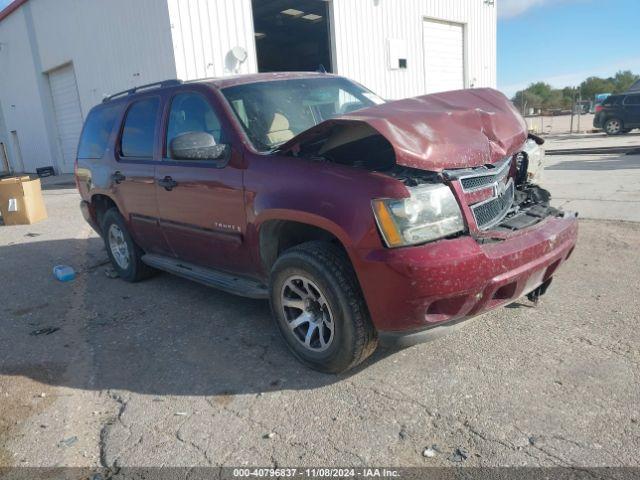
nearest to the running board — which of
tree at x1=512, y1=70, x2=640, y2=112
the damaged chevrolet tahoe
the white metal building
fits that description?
the damaged chevrolet tahoe

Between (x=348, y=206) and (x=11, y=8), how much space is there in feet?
69.2

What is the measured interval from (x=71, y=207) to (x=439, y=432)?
422 inches

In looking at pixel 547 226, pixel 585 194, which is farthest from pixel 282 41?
pixel 547 226

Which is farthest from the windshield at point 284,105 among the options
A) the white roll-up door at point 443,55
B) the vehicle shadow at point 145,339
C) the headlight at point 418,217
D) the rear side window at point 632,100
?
the rear side window at point 632,100

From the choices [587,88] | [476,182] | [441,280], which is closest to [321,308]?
[441,280]

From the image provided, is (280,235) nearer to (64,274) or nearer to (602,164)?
(64,274)

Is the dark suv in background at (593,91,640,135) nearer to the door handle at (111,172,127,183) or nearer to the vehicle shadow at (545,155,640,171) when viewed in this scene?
the vehicle shadow at (545,155,640,171)

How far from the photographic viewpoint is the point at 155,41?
11.4 metres

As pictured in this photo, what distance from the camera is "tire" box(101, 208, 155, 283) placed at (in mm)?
5484

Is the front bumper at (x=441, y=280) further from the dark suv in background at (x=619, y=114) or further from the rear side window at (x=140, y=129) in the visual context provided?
the dark suv in background at (x=619, y=114)

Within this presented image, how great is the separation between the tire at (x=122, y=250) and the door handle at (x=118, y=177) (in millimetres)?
445

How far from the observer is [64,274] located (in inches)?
233

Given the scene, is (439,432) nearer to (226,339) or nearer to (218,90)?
(226,339)

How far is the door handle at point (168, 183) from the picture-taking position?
432cm
